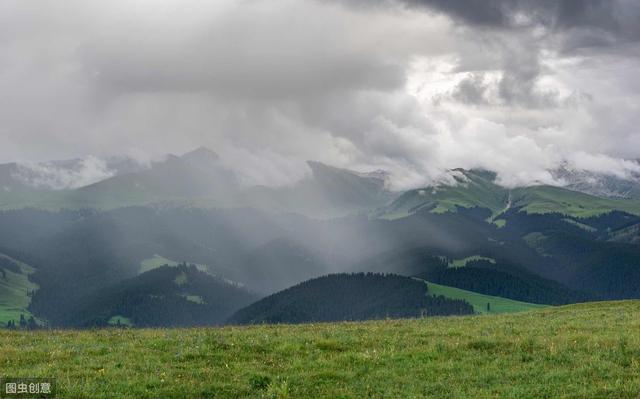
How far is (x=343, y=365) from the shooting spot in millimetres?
20922

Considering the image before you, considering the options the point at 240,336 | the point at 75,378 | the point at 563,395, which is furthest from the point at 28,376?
the point at 563,395

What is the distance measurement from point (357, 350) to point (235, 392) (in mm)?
7704

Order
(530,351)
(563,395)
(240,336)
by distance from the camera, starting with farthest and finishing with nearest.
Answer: (240,336), (530,351), (563,395)

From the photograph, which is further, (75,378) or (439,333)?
(439,333)

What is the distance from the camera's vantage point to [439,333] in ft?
93.5

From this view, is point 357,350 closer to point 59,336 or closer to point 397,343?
point 397,343

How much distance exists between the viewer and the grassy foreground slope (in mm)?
17469

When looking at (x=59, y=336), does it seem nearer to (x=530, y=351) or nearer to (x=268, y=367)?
(x=268, y=367)

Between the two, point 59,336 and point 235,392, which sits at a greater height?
point 59,336

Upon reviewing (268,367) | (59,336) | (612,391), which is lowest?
(612,391)

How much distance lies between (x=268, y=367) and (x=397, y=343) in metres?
7.19

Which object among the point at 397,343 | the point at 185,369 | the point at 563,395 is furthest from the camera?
the point at 397,343

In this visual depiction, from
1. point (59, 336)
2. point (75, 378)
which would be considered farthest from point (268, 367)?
point (59, 336)

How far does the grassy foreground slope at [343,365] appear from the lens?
17469mm
